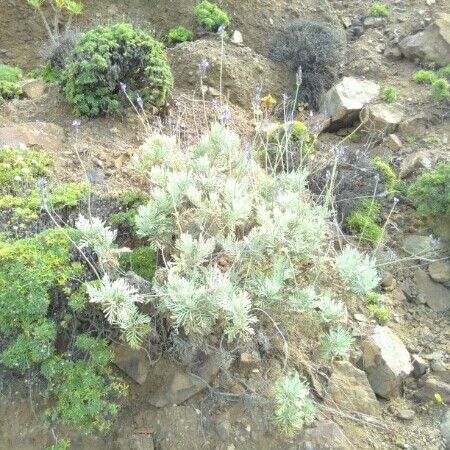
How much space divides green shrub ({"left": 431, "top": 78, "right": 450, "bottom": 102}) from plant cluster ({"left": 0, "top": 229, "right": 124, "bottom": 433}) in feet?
14.3

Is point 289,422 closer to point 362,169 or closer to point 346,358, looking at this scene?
point 346,358

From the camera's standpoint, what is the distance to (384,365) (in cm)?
368

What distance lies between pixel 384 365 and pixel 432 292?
101 cm

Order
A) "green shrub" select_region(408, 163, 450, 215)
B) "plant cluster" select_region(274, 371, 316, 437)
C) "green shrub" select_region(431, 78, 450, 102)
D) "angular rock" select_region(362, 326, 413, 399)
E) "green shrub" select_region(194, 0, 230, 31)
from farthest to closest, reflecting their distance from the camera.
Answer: "green shrub" select_region(194, 0, 230, 31), "green shrub" select_region(431, 78, 450, 102), "green shrub" select_region(408, 163, 450, 215), "angular rock" select_region(362, 326, 413, 399), "plant cluster" select_region(274, 371, 316, 437)

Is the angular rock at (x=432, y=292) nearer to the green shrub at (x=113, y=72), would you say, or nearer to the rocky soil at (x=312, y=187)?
the rocky soil at (x=312, y=187)

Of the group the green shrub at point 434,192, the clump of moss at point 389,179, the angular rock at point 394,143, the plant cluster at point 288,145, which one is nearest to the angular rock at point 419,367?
the green shrub at point 434,192

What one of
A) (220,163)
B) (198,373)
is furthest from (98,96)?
(198,373)

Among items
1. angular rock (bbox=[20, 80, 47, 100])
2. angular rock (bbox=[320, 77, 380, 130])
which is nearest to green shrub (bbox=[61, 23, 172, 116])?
angular rock (bbox=[20, 80, 47, 100])

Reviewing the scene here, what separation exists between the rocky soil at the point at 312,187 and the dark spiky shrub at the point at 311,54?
17 cm

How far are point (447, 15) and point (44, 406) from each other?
248 inches

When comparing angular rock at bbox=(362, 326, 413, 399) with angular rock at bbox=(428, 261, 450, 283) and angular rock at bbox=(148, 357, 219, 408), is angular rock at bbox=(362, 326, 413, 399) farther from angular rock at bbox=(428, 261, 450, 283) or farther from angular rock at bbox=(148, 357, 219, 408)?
angular rock at bbox=(148, 357, 219, 408)

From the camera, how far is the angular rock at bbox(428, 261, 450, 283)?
4.45 meters

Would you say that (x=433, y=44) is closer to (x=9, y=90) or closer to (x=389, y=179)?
(x=389, y=179)

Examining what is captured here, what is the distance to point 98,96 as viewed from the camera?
5.19 meters
